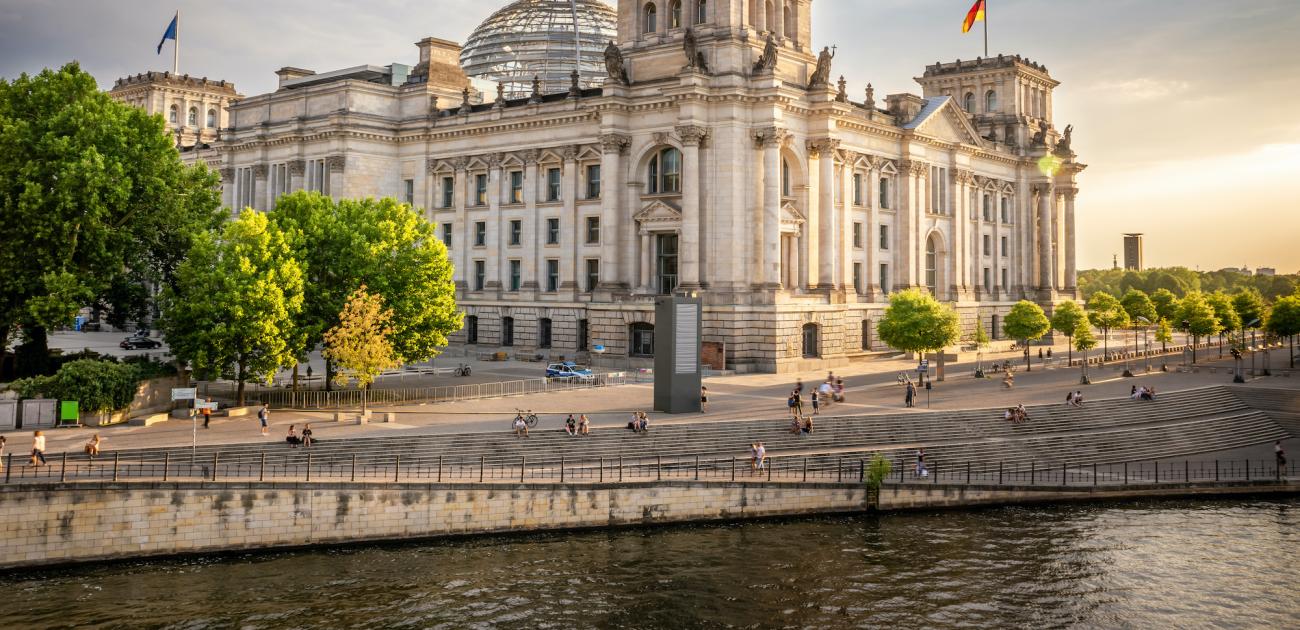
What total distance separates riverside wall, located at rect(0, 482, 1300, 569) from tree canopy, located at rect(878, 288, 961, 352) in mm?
22312

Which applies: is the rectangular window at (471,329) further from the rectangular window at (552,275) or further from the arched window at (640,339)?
the arched window at (640,339)

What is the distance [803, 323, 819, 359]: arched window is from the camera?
7403 centimetres

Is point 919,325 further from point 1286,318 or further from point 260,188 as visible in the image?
point 260,188

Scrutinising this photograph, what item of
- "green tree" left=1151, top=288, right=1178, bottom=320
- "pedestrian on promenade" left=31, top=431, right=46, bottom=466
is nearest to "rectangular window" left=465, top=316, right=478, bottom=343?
"pedestrian on promenade" left=31, top=431, right=46, bottom=466

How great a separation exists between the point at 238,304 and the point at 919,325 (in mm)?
39542

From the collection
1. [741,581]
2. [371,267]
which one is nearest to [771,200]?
[371,267]

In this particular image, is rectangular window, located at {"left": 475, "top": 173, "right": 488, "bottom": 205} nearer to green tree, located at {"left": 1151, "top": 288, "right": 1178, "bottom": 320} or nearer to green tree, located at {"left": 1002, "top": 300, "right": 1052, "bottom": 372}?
green tree, located at {"left": 1002, "top": 300, "right": 1052, "bottom": 372}

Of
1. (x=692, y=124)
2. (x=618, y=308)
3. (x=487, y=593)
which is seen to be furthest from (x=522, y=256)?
(x=487, y=593)

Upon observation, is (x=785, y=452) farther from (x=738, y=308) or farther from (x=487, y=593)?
(x=738, y=308)

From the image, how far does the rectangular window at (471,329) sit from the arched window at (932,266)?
4023cm

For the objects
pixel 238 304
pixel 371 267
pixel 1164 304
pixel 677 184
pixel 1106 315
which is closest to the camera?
pixel 238 304

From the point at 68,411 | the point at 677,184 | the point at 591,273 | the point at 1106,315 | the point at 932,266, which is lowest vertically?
the point at 68,411

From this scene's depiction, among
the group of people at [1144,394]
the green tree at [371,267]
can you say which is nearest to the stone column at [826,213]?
the group of people at [1144,394]

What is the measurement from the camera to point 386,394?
53875 mm
